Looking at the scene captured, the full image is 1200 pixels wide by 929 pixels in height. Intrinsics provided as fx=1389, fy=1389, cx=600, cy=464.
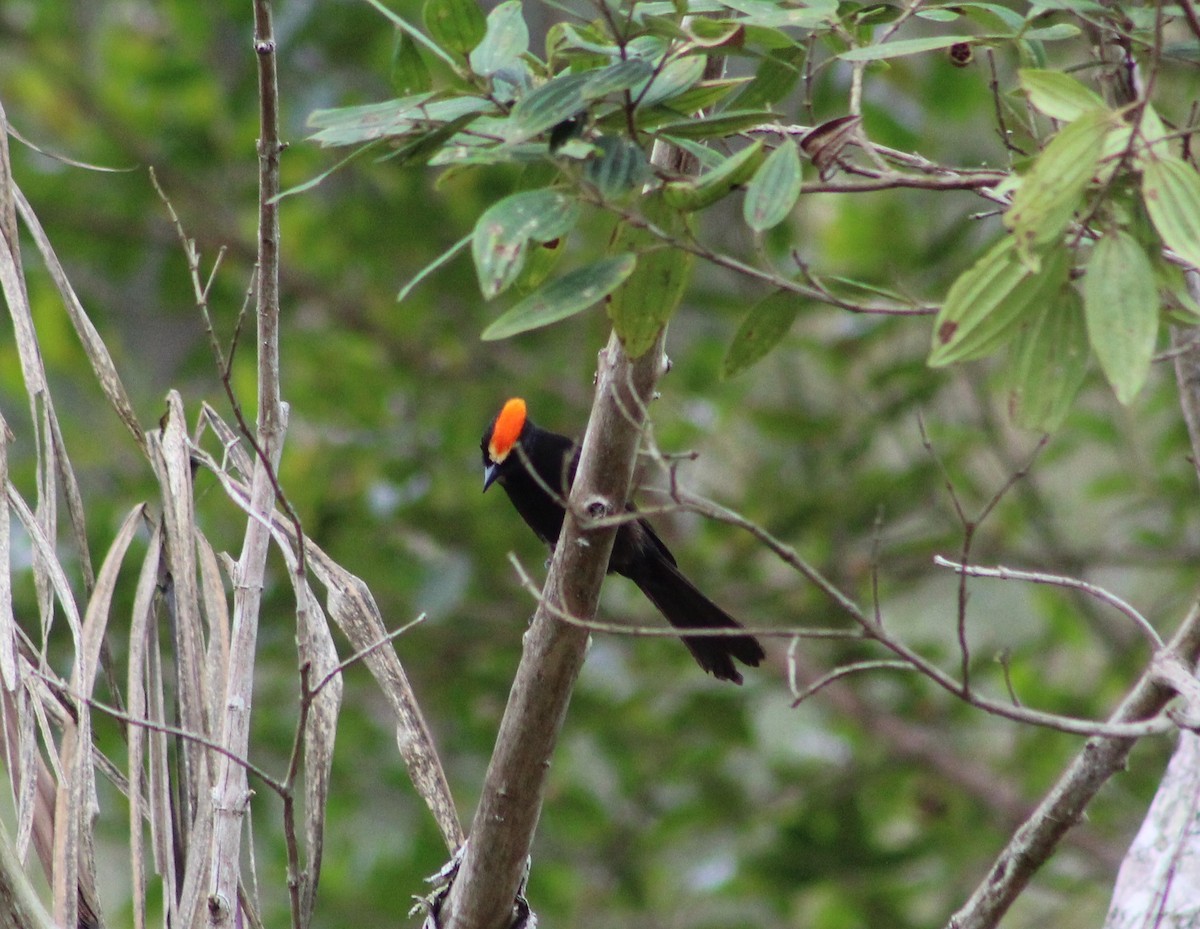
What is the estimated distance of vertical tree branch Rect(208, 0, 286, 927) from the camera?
1.97m

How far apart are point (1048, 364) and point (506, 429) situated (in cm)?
360

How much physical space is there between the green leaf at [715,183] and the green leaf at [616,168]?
4 cm

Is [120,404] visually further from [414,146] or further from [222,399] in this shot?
[222,399]

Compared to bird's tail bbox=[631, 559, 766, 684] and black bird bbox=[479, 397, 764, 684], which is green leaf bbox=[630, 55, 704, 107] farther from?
bird's tail bbox=[631, 559, 766, 684]

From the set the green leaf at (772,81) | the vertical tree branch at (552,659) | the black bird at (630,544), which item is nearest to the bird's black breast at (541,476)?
the black bird at (630,544)

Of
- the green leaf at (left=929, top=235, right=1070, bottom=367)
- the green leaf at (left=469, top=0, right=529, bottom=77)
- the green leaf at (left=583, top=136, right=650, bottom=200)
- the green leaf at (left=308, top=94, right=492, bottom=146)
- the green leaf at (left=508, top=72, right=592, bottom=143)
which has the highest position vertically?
the green leaf at (left=469, top=0, right=529, bottom=77)

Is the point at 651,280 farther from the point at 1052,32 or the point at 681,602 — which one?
the point at 681,602

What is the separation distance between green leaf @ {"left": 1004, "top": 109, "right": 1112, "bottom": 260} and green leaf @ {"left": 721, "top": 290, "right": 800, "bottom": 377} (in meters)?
0.59

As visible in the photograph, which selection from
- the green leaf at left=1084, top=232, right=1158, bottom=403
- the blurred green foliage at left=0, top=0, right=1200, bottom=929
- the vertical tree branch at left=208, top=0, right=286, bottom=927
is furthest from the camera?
the blurred green foliage at left=0, top=0, right=1200, bottom=929

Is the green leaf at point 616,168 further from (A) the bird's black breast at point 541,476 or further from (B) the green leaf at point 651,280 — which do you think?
(A) the bird's black breast at point 541,476

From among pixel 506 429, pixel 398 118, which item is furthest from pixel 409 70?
pixel 506 429

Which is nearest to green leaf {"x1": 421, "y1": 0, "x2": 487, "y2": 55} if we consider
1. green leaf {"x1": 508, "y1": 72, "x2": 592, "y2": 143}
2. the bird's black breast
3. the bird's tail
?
green leaf {"x1": 508, "y1": 72, "x2": 592, "y2": 143}

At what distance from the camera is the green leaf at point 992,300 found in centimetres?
145

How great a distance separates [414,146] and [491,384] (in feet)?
14.1
